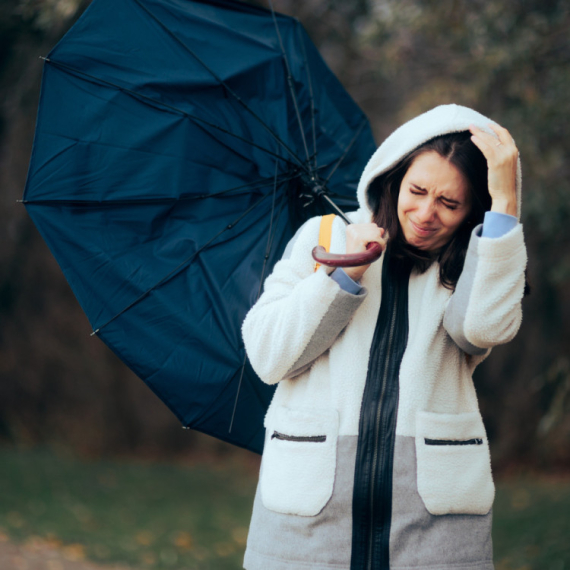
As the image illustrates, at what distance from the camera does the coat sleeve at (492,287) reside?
181 centimetres

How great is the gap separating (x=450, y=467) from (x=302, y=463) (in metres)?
0.38

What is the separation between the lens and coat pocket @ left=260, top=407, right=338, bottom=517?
→ 1.84m

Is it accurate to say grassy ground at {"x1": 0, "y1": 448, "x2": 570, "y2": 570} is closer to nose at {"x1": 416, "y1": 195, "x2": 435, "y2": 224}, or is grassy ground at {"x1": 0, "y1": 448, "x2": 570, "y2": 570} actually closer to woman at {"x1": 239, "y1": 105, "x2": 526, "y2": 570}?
woman at {"x1": 239, "y1": 105, "x2": 526, "y2": 570}

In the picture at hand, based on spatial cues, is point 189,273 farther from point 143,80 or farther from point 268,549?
point 268,549

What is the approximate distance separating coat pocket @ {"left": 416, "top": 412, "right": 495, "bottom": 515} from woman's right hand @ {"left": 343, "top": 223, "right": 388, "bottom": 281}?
0.40 meters

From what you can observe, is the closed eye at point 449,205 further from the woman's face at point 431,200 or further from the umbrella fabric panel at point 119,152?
the umbrella fabric panel at point 119,152

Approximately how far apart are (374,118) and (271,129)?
5588mm

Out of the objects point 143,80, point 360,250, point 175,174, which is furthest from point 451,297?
point 143,80

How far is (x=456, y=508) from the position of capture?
1.86 metres

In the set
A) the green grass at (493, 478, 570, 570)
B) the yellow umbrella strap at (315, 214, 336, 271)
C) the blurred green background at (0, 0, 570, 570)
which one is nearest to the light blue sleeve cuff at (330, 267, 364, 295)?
the yellow umbrella strap at (315, 214, 336, 271)

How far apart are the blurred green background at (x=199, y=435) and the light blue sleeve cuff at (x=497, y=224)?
2.28m

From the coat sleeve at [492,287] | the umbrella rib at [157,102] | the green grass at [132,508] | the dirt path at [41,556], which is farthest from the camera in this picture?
the green grass at [132,508]

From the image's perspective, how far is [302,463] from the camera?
1.86 meters

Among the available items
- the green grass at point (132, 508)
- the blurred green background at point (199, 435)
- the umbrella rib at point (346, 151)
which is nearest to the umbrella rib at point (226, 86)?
the umbrella rib at point (346, 151)
